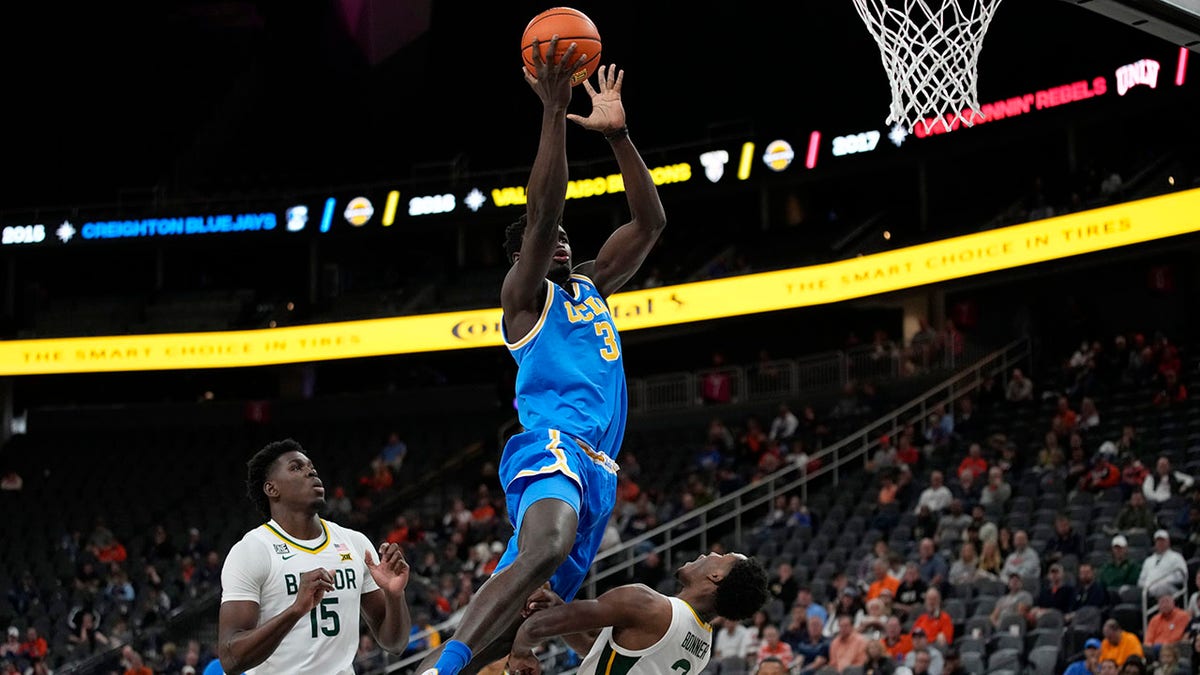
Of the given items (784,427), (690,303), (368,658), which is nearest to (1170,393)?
(784,427)

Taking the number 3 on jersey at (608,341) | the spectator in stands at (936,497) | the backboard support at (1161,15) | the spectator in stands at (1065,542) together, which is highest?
the backboard support at (1161,15)

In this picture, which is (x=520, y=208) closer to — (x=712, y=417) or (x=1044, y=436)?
(x=712, y=417)

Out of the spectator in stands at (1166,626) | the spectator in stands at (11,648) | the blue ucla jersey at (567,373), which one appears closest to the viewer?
the blue ucla jersey at (567,373)

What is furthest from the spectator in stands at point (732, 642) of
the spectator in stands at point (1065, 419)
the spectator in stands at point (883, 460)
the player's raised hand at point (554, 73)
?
the player's raised hand at point (554, 73)

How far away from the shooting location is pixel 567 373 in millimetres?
5477

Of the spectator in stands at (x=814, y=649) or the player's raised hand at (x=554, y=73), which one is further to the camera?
the spectator in stands at (x=814, y=649)

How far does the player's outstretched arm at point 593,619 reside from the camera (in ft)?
16.6

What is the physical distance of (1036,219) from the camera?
21.4 meters

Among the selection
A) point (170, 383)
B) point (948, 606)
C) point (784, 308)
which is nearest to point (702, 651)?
point (948, 606)

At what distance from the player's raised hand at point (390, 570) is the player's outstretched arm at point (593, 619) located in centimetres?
52

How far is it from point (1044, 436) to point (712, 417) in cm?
792

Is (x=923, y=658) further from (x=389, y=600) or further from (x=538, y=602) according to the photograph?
(x=538, y=602)

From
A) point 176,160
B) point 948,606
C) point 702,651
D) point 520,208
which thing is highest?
point 176,160

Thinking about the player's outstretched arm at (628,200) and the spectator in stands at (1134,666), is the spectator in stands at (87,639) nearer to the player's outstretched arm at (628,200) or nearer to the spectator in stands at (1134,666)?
the spectator in stands at (1134,666)
